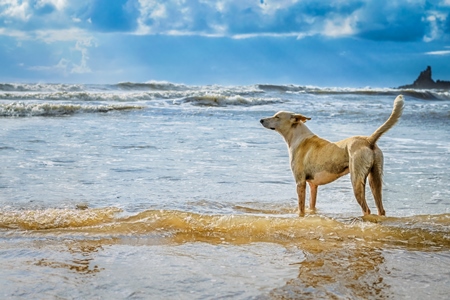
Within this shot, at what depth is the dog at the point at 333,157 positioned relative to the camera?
5.70 metres

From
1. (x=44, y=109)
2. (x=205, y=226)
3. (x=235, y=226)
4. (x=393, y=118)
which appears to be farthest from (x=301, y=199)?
(x=44, y=109)

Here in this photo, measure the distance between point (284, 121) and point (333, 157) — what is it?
961mm

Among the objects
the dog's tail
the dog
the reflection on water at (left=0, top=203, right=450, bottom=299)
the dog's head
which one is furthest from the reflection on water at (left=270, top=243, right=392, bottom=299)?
the dog's head

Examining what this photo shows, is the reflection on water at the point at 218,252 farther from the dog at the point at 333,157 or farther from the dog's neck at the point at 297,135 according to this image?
the dog's neck at the point at 297,135

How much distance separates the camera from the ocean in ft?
13.0

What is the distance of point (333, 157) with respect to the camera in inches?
239

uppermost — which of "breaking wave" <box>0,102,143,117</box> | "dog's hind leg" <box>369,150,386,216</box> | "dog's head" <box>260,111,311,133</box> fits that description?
"dog's head" <box>260,111,311,133</box>

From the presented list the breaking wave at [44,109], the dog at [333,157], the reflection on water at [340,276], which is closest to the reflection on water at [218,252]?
the reflection on water at [340,276]

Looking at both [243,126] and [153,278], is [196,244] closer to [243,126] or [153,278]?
[153,278]

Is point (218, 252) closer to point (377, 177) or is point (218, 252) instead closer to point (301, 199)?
point (301, 199)

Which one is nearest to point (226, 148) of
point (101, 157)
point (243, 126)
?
point (101, 157)

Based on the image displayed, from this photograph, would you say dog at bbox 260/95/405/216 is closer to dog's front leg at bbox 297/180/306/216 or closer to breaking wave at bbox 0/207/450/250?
dog's front leg at bbox 297/180/306/216

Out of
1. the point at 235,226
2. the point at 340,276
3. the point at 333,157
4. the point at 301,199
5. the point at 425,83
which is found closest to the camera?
the point at 340,276

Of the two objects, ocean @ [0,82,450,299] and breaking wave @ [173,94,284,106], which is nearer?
ocean @ [0,82,450,299]
